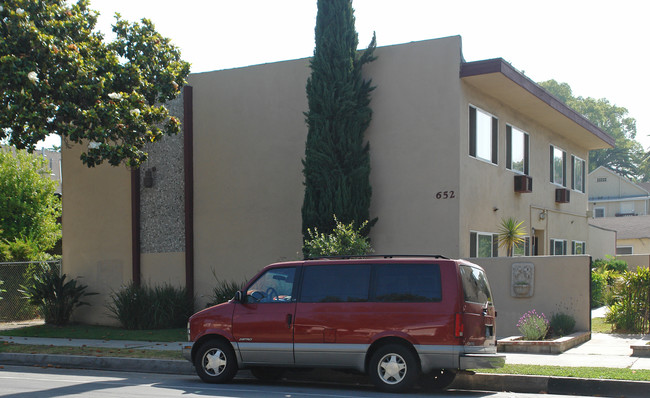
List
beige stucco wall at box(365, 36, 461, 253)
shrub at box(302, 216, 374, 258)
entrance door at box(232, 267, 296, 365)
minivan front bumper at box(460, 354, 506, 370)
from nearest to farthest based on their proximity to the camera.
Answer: minivan front bumper at box(460, 354, 506, 370) < entrance door at box(232, 267, 296, 365) < shrub at box(302, 216, 374, 258) < beige stucco wall at box(365, 36, 461, 253)

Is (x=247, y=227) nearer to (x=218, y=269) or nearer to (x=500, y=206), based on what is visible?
(x=218, y=269)

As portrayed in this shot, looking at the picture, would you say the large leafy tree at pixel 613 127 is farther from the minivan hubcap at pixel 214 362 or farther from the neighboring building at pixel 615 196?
the minivan hubcap at pixel 214 362

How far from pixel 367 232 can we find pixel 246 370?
6.10 metres

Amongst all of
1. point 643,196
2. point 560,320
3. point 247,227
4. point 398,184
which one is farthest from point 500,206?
point 643,196

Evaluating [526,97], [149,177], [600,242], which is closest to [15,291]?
[149,177]

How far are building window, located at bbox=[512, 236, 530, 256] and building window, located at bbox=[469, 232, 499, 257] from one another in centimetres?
125

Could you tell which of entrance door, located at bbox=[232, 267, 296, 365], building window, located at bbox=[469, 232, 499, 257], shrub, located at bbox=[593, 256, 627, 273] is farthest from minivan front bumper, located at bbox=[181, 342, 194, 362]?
shrub, located at bbox=[593, 256, 627, 273]

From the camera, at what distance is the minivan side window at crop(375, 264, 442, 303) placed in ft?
34.1

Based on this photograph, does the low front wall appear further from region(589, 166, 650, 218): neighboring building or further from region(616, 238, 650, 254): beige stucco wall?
region(589, 166, 650, 218): neighboring building

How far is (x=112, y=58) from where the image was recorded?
17141 mm

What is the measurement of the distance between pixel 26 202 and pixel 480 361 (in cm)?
2876

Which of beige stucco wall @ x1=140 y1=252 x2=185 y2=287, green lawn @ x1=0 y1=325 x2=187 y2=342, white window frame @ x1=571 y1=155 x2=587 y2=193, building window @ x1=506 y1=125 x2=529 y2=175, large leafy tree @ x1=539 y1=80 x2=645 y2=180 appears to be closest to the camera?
green lawn @ x1=0 y1=325 x2=187 y2=342

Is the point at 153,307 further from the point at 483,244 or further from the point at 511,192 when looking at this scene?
the point at 511,192

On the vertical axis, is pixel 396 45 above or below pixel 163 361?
above
